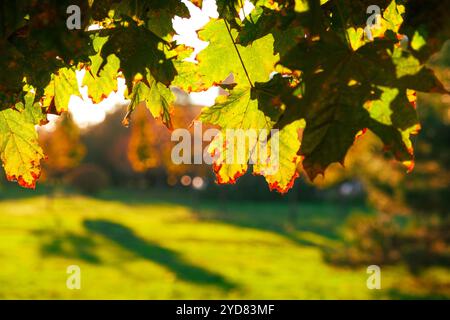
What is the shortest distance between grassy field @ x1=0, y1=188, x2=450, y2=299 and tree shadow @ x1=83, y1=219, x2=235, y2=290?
0.04 meters

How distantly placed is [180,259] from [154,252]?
1.65 m

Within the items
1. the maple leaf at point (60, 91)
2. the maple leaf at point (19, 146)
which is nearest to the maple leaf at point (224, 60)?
the maple leaf at point (60, 91)

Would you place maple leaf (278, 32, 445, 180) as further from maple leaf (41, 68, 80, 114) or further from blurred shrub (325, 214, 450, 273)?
blurred shrub (325, 214, 450, 273)

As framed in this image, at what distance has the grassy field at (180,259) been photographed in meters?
14.7

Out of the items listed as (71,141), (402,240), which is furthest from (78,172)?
(402,240)

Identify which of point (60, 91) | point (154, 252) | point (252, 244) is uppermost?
point (252, 244)

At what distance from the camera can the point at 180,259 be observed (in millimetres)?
19859

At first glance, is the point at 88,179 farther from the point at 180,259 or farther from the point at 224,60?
the point at 224,60

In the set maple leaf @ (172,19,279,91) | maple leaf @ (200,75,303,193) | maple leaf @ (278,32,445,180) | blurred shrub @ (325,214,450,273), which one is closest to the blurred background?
blurred shrub @ (325,214,450,273)

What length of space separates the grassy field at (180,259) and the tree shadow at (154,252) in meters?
0.04

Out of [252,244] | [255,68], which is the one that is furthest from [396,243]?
[255,68]

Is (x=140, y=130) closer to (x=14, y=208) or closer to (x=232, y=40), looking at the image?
(x=14, y=208)

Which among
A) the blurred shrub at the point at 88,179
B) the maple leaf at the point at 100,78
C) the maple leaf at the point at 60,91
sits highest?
the blurred shrub at the point at 88,179

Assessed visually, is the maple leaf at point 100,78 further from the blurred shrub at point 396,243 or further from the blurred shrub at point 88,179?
the blurred shrub at point 88,179
